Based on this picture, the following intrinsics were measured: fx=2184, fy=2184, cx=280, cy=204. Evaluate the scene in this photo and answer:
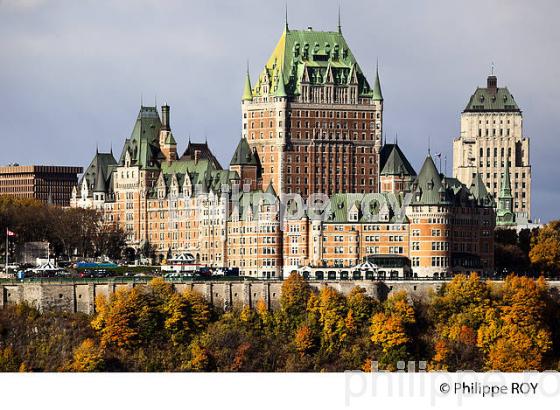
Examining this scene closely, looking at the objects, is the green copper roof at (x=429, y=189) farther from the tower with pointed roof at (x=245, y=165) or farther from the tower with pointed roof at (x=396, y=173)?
the tower with pointed roof at (x=245, y=165)

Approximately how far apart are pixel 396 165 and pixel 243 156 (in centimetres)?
1252

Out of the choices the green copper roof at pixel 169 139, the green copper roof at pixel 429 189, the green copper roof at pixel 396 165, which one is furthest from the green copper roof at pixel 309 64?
the green copper roof at pixel 429 189

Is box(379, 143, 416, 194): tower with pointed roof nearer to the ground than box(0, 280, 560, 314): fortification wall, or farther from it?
farther from it

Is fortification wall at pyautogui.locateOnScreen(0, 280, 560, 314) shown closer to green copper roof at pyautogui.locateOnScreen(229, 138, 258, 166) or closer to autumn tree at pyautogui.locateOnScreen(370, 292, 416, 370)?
autumn tree at pyautogui.locateOnScreen(370, 292, 416, 370)

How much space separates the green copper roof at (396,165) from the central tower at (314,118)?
10.7ft

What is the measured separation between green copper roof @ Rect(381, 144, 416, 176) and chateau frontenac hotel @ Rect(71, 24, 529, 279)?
115 millimetres

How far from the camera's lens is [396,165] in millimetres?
177500

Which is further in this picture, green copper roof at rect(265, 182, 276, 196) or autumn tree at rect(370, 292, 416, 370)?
green copper roof at rect(265, 182, 276, 196)

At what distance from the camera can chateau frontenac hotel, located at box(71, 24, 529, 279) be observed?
16238 centimetres

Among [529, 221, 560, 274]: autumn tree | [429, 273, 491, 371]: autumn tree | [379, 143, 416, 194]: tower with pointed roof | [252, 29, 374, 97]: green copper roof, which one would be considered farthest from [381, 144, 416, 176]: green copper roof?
[429, 273, 491, 371]: autumn tree

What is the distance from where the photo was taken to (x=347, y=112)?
18188 centimetres

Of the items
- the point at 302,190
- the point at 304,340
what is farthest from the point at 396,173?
the point at 304,340

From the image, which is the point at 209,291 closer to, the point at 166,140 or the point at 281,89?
the point at 281,89

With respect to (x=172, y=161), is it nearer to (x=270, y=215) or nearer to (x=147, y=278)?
(x=270, y=215)
